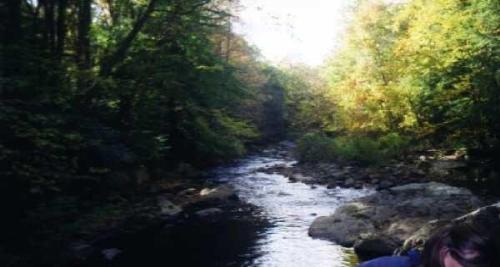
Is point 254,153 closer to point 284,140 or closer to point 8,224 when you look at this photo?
point 284,140

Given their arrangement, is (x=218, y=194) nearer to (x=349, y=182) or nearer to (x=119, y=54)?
(x=119, y=54)

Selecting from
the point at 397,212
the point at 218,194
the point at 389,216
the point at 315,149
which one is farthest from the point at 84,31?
the point at 315,149

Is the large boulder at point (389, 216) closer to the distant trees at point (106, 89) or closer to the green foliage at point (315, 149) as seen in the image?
the distant trees at point (106, 89)

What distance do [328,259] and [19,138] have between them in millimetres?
6051

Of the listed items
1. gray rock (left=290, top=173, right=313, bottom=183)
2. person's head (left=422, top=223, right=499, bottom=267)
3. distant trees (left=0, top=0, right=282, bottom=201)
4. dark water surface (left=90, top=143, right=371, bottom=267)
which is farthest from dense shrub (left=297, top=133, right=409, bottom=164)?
person's head (left=422, top=223, right=499, bottom=267)

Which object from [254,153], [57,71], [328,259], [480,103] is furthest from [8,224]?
[254,153]

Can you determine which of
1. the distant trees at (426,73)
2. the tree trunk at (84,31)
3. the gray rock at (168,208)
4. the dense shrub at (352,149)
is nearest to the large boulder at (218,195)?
the gray rock at (168,208)

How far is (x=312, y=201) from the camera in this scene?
16.1m

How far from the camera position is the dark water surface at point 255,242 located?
33.6 ft

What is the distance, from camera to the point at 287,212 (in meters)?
14.6

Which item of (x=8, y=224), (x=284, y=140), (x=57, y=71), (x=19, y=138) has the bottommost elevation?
(x=284, y=140)

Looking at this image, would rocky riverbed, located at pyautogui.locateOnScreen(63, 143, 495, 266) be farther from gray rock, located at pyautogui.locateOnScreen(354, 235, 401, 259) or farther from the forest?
the forest

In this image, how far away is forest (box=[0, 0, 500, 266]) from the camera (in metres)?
8.85

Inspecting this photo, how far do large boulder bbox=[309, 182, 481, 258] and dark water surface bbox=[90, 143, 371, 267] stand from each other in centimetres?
38
